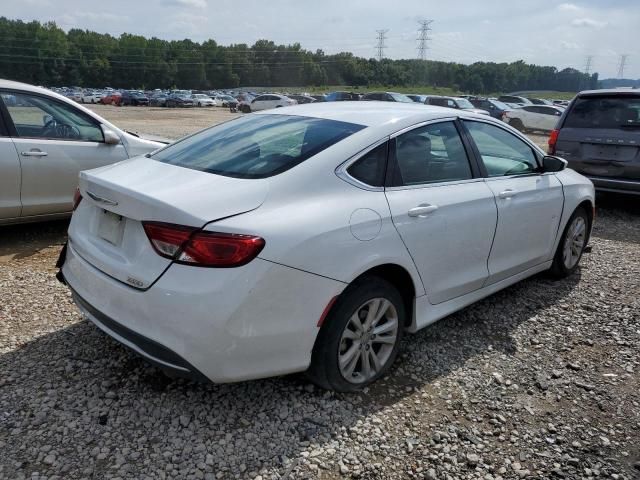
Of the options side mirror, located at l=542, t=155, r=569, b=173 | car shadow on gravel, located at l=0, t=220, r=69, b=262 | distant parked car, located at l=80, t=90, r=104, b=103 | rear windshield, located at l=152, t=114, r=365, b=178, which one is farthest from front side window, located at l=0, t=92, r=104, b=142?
distant parked car, located at l=80, t=90, r=104, b=103

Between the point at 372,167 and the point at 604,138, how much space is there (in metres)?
5.74

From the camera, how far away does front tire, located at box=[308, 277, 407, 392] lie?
2.77 m

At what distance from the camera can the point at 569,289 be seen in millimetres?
4797

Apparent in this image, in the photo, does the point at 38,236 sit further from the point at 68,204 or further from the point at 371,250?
the point at 371,250

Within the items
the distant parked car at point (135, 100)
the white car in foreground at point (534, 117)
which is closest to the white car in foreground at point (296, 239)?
the white car in foreground at point (534, 117)

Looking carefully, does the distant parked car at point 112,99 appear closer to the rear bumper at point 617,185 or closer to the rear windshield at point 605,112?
the rear windshield at point 605,112

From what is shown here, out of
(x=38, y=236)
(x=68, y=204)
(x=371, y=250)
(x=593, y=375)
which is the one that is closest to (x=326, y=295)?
(x=371, y=250)

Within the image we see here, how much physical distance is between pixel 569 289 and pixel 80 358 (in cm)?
403

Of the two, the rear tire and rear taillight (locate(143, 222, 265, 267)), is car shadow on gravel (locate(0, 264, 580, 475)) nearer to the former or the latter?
rear taillight (locate(143, 222, 265, 267))

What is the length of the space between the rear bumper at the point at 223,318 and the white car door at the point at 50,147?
3062mm

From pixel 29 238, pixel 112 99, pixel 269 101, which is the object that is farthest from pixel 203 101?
pixel 29 238

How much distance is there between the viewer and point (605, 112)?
751 centimetres

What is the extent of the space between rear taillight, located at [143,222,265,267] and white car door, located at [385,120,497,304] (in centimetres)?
93

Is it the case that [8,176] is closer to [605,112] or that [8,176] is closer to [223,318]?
[223,318]
